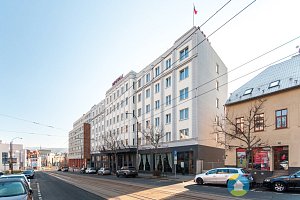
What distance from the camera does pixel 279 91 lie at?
2842cm

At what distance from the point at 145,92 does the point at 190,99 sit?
15.7 metres

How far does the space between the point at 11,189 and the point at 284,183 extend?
15.6 meters

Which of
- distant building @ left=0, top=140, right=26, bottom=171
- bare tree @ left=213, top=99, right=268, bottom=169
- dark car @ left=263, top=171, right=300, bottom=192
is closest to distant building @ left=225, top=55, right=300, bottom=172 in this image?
bare tree @ left=213, top=99, right=268, bottom=169

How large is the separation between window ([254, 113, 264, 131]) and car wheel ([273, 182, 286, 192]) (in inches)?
429

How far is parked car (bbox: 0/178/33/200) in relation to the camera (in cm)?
1023

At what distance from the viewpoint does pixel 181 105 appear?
4294cm

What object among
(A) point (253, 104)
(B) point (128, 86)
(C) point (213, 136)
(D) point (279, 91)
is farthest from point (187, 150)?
(B) point (128, 86)

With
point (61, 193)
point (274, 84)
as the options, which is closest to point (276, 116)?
point (274, 84)

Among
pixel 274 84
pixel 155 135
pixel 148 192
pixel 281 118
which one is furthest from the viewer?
pixel 155 135

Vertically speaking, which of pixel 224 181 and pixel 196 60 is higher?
pixel 196 60

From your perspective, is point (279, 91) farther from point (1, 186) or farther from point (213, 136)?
point (1, 186)

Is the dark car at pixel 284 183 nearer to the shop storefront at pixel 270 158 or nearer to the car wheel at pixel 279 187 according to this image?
the car wheel at pixel 279 187

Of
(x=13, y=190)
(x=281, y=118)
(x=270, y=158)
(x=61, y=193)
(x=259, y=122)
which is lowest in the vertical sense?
(x=61, y=193)

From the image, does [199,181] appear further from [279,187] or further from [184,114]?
[184,114]
